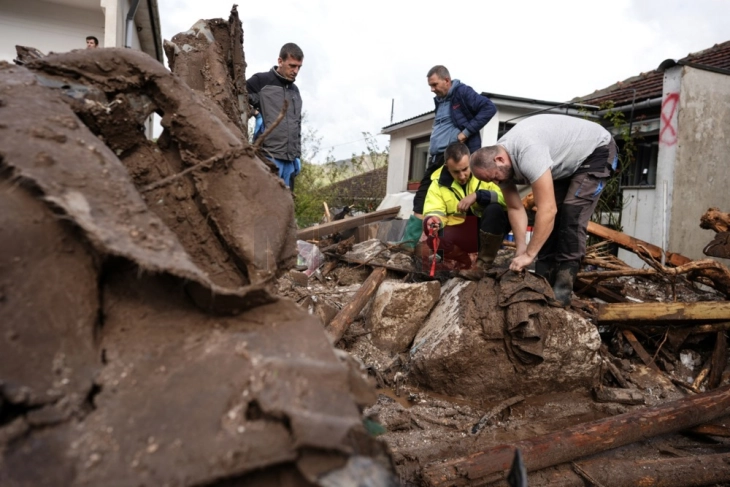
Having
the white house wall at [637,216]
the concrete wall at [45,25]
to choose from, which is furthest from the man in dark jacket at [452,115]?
the concrete wall at [45,25]

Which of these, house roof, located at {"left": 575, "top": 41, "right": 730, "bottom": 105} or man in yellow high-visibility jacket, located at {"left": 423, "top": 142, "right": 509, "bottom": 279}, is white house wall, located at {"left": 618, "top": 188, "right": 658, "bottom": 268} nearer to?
house roof, located at {"left": 575, "top": 41, "right": 730, "bottom": 105}

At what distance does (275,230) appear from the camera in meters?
1.76

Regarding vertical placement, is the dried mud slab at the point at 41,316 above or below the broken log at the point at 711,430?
above

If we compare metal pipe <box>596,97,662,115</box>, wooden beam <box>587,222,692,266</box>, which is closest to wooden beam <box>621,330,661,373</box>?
wooden beam <box>587,222,692,266</box>

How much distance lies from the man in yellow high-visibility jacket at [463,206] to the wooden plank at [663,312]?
1.05m

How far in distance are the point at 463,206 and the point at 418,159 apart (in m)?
9.42

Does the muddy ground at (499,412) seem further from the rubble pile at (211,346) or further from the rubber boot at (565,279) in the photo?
the rubber boot at (565,279)

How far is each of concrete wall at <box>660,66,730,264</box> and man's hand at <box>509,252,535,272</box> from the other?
469 cm

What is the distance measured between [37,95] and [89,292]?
0.68 meters

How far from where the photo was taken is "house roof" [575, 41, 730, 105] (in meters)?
9.23

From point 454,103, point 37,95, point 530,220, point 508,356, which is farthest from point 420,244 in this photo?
point 37,95

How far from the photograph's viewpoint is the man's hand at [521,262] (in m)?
3.77

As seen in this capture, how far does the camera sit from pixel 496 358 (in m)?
3.73

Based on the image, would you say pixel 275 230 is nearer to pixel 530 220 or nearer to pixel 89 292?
pixel 89 292
